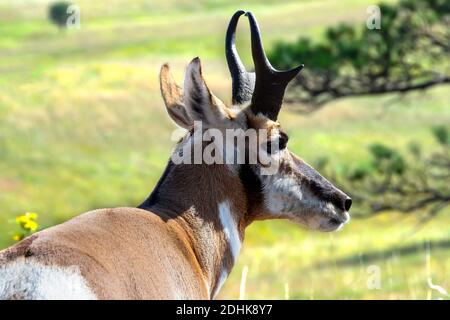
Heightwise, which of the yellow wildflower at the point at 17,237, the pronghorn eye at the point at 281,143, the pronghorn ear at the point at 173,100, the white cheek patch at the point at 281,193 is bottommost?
the yellow wildflower at the point at 17,237

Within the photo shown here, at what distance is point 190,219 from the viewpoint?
749cm

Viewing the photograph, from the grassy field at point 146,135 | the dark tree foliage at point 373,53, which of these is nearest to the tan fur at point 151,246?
the grassy field at point 146,135

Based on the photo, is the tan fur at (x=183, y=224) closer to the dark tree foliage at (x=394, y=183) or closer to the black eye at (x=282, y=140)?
the black eye at (x=282, y=140)

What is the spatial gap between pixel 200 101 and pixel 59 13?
86644 mm

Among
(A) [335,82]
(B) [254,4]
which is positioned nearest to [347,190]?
(A) [335,82]

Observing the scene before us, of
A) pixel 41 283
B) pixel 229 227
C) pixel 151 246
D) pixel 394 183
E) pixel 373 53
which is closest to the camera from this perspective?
pixel 41 283

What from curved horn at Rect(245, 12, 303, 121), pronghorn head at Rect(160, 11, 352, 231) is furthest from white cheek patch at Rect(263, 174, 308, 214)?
curved horn at Rect(245, 12, 303, 121)

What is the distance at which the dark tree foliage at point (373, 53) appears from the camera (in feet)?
82.5

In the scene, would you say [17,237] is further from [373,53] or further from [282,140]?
[373,53]

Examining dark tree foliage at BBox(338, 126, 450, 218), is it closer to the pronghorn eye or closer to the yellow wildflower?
the yellow wildflower

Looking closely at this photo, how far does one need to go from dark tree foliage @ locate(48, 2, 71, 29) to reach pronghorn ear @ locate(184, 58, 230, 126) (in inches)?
3295

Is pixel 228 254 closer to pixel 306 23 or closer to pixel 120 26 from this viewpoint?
pixel 306 23

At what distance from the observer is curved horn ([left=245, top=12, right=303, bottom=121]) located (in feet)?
25.2

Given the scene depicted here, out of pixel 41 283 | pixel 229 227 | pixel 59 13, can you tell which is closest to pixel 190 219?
pixel 229 227
